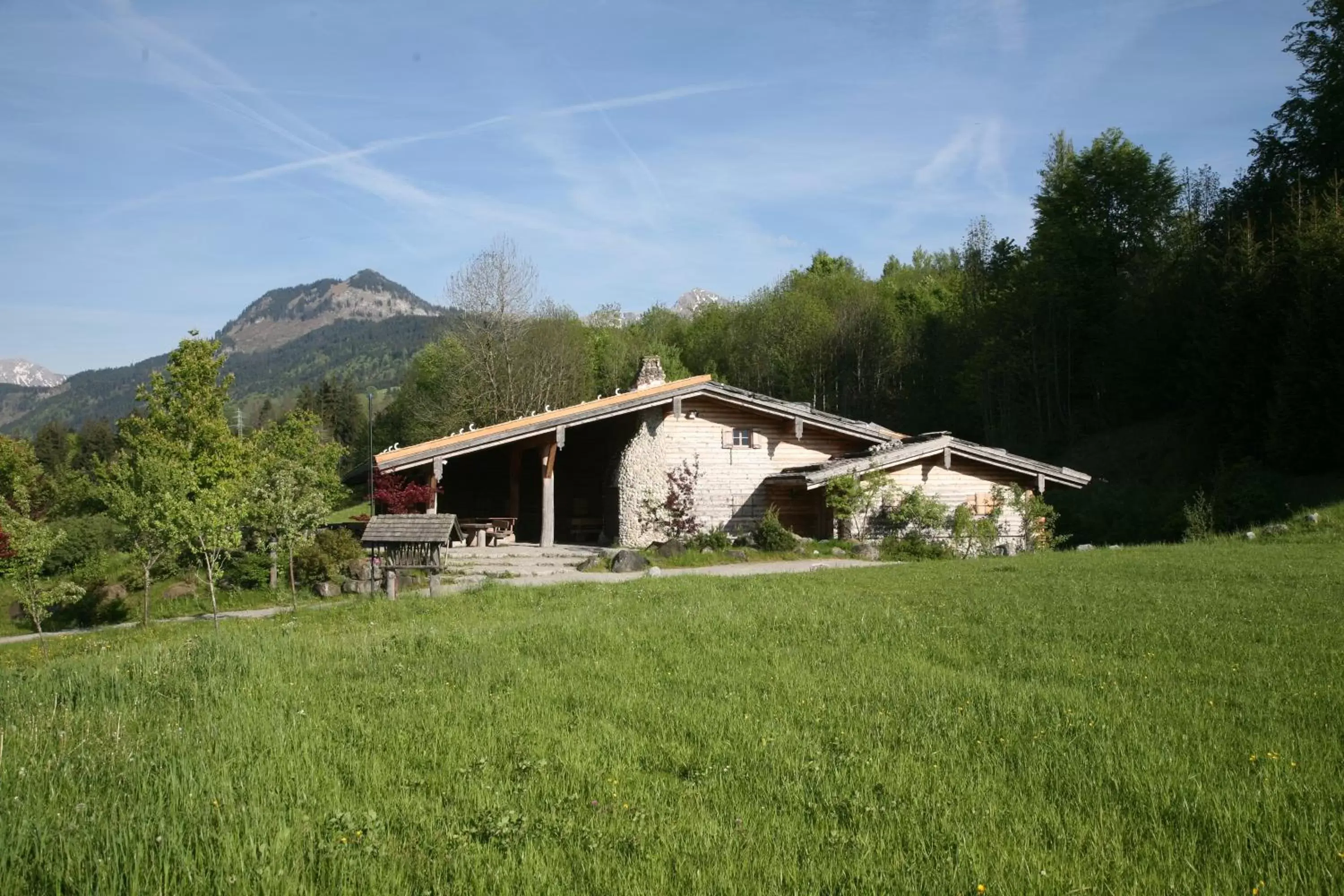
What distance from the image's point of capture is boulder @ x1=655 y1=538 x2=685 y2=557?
74.3ft

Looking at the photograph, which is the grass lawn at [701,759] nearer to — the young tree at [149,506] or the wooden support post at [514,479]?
the young tree at [149,506]

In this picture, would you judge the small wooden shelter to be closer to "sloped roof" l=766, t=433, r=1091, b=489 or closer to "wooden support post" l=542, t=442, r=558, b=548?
"wooden support post" l=542, t=442, r=558, b=548

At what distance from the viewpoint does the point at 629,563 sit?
20875 mm

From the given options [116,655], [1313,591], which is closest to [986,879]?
[116,655]

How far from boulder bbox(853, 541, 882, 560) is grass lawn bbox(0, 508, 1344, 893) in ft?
36.3

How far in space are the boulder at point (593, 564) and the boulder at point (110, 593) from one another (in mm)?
10217

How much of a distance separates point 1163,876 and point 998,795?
1144 mm

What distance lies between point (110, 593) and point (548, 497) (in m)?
10.9

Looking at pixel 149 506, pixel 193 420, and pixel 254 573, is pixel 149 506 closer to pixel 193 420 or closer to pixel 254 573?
pixel 254 573

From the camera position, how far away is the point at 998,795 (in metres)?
5.56

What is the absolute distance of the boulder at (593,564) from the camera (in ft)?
69.5

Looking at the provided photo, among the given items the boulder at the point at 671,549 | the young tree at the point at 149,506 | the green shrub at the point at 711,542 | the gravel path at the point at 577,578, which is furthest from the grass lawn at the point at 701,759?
the green shrub at the point at 711,542

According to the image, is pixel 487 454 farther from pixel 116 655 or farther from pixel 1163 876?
pixel 1163 876

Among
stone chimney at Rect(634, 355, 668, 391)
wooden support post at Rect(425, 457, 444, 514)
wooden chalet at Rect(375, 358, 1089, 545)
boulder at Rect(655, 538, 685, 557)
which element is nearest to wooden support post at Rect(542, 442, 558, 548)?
wooden chalet at Rect(375, 358, 1089, 545)
